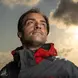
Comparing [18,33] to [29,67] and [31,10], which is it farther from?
[29,67]

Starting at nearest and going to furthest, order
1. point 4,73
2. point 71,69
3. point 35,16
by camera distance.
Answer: point 71,69 < point 4,73 < point 35,16

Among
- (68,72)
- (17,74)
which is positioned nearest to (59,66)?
(68,72)

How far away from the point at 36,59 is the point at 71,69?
0.21 metres

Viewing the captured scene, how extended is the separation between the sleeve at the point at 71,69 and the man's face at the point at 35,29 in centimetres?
28

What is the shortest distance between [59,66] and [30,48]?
30 cm

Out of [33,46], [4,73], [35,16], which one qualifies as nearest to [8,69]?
[4,73]

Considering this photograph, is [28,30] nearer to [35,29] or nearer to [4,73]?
[35,29]

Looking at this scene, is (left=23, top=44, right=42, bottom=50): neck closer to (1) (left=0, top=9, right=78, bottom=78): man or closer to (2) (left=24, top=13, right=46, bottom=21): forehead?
(1) (left=0, top=9, right=78, bottom=78): man

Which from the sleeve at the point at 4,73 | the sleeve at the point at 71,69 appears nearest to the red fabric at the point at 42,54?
the sleeve at the point at 71,69

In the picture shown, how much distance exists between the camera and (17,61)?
1963 mm

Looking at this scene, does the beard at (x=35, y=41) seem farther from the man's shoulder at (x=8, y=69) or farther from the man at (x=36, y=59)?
the man's shoulder at (x=8, y=69)

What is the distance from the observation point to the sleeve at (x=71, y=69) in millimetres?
1793

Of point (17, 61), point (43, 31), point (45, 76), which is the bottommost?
point (45, 76)

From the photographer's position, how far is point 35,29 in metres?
2.08
